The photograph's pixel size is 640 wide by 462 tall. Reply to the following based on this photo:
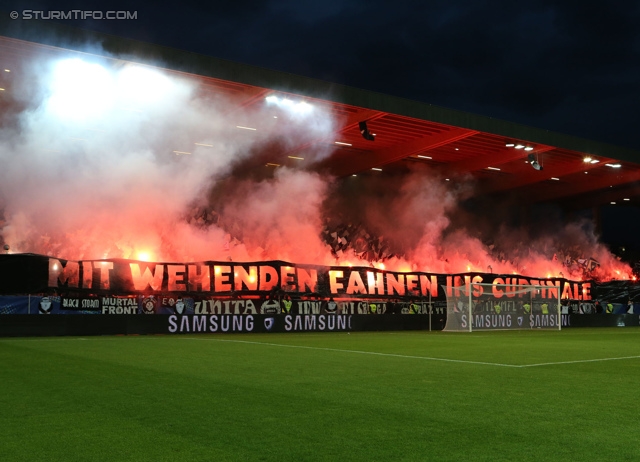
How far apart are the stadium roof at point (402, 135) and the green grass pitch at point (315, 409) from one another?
39.5 ft

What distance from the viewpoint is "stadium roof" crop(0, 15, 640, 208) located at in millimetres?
20594

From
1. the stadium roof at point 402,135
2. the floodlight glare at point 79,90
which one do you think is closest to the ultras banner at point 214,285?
the floodlight glare at point 79,90

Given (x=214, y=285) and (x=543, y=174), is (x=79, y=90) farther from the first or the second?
(x=543, y=174)

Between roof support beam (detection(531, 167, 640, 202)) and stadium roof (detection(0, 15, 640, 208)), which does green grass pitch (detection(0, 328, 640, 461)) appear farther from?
roof support beam (detection(531, 167, 640, 202))

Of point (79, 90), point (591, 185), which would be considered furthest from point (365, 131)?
point (591, 185)

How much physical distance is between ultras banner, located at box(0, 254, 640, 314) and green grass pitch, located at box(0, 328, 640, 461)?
38.8 ft

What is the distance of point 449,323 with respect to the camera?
26297 mm

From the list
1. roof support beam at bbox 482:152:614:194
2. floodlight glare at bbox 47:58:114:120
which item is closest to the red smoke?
floodlight glare at bbox 47:58:114:120

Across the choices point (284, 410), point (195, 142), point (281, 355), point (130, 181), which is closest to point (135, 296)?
point (130, 181)

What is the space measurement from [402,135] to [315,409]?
81.1 feet

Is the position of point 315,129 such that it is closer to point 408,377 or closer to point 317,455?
point 408,377

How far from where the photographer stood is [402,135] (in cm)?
2995

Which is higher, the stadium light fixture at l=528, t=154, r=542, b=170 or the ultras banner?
the stadium light fixture at l=528, t=154, r=542, b=170

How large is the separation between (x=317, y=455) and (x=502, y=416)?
6.80 ft
